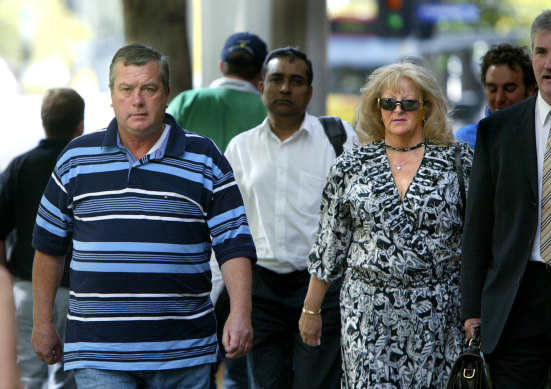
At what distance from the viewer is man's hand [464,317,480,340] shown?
4.88 metres

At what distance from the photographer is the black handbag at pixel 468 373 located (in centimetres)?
470

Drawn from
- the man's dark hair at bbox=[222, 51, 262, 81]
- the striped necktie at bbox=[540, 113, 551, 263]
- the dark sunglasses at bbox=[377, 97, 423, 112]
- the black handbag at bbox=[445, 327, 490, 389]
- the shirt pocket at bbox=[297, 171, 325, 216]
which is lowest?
the black handbag at bbox=[445, 327, 490, 389]

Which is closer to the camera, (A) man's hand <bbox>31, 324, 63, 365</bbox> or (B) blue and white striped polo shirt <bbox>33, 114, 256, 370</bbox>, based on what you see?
(B) blue and white striped polo shirt <bbox>33, 114, 256, 370</bbox>

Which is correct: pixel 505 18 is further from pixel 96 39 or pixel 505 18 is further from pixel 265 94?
pixel 265 94

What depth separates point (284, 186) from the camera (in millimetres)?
6242

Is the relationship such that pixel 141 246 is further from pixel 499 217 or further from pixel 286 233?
pixel 286 233

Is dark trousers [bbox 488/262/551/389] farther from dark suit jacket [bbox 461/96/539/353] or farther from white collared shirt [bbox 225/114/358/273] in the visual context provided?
white collared shirt [bbox 225/114/358/273]

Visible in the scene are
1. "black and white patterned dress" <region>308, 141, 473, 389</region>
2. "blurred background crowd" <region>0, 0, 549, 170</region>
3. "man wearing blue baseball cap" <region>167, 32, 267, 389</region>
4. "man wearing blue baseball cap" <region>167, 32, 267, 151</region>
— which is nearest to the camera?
"black and white patterned dress" <region>308, 141, 473, 389</region>

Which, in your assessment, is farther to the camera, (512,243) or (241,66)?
(241,66)

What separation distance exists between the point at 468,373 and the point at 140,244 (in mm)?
1563

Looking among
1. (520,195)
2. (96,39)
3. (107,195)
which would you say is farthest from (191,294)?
(96,39)

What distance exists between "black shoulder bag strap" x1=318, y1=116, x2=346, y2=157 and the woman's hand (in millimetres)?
1225

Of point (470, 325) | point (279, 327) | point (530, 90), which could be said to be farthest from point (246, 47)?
point (470, 325)

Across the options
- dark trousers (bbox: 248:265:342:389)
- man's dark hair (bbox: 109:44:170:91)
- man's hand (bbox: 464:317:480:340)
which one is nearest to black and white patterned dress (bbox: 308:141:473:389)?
man's hand (bbox: 464:317:480:340)
